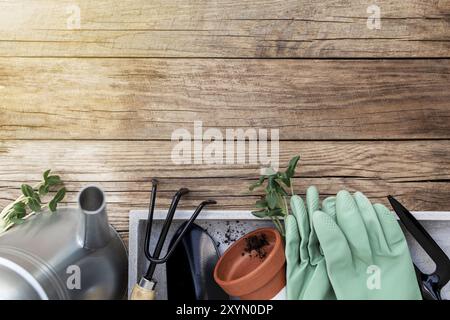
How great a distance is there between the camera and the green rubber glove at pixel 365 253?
2.78 feet

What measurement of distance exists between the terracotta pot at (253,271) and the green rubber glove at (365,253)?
8 cm

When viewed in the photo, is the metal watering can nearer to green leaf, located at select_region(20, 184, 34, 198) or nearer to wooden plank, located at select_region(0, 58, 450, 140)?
green leaf, located at select_region(20, 184, 34, 198)

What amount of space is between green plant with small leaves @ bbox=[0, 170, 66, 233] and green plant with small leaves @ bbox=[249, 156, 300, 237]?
1.16ft

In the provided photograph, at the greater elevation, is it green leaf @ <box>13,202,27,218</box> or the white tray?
green leaf @ <box>13,202,27,218</box>

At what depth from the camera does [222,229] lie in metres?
0.98

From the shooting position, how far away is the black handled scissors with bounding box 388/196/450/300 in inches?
35.0

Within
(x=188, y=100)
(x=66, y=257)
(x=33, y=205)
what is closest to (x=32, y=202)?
(x=33, y=205)

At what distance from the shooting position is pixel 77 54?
0.98 metres

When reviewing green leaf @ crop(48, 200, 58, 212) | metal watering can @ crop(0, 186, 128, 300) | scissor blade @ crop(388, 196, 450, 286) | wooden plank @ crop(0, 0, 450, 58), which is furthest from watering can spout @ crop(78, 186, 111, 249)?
scissor blade @ crop(388, 196, 450, 286)

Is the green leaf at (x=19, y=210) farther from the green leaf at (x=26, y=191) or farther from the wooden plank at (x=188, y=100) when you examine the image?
the wooden plank at (x=188, y=100)

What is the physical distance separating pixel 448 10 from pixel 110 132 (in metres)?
0.68

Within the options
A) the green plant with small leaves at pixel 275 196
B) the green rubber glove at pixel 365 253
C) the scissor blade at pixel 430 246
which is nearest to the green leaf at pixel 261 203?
the green plant with small leaves at pixel 275 196

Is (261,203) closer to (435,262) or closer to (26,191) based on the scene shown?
(435,262)

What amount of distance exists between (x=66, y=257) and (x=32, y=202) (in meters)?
0.17
